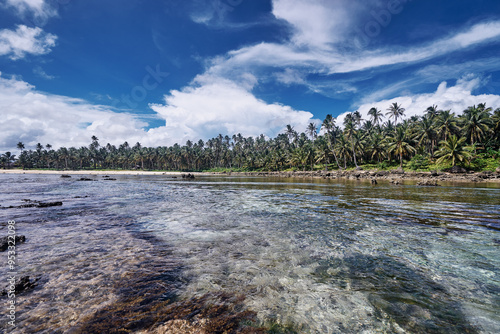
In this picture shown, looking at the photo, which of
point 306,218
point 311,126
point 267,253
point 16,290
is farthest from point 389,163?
point 16,290

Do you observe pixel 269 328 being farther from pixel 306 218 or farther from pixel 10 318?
pixel 306 218

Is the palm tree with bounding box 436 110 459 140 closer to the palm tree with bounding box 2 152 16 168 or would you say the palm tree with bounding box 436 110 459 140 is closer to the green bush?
the green bush

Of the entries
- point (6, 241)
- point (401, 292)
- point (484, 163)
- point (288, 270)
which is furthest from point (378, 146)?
point (6, 241)

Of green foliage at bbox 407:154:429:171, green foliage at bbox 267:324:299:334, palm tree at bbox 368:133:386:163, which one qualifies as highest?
palm tree at bbox 368:133:386:163

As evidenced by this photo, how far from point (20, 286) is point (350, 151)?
3829 inches

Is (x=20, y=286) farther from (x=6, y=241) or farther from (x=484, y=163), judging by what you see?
(x=484, y=163)

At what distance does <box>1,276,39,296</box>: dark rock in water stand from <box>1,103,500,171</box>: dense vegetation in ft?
235

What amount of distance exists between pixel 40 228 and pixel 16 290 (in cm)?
704

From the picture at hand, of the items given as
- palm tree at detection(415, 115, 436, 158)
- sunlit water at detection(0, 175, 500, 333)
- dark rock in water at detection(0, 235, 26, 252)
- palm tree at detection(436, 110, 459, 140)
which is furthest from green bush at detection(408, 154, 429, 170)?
dark rock in water at detection(0, 235, 26, 252)

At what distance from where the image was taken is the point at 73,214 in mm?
13172

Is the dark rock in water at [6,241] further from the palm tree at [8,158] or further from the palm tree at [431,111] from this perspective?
the palm tree at [8,158]

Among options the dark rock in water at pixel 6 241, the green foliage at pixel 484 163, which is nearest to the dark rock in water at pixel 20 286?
the dark rock in water at pixel 6 241

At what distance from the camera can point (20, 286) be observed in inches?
187

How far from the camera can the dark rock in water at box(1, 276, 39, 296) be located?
15.3 ft
